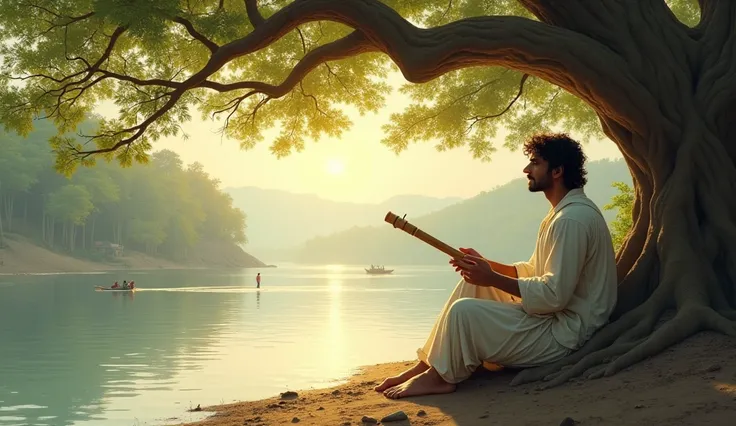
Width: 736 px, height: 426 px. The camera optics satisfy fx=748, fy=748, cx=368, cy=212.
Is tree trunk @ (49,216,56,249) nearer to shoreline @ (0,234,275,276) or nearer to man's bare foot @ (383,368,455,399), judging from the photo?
shoreline @ (0,234,275,276)

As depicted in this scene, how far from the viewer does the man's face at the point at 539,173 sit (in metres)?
5.37

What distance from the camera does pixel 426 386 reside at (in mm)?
5301

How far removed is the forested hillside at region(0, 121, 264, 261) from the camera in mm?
69688

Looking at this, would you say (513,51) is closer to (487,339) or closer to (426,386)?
(487,339)

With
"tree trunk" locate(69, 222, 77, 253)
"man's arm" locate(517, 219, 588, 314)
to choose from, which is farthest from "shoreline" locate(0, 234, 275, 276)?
"man's arm" locate(517, 219, 588, 314)

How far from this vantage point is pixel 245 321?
68.3 feet

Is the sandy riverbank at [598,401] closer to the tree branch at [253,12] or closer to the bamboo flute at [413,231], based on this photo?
the bamboo flute at [413,231]

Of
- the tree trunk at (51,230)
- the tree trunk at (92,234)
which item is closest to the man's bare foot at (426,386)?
the tree trunk at (51,230)

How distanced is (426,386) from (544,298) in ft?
3.45

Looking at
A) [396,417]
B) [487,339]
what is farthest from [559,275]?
[396,417]

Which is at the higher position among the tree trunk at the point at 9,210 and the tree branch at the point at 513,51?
the tree trunk at the point at 9,210

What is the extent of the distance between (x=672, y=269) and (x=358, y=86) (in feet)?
27.8

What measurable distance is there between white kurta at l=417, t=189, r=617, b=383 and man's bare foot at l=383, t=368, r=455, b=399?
64mm

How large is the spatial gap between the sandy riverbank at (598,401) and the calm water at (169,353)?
2.79 meters
